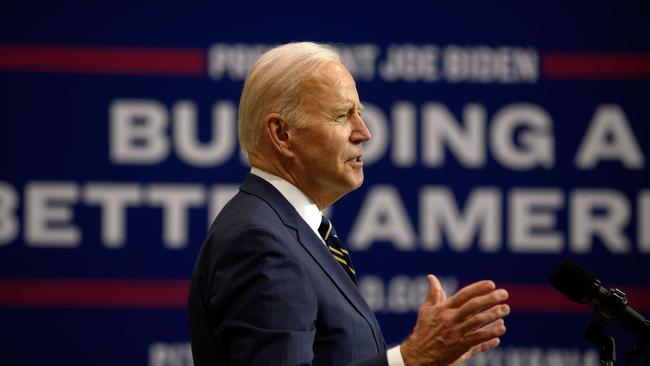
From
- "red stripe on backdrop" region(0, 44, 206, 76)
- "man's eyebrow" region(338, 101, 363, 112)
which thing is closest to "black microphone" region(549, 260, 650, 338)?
"man's eyebrow" region(338, 101, 363, 112)

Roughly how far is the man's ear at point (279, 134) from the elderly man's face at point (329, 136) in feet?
0.04

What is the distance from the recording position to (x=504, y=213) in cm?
349

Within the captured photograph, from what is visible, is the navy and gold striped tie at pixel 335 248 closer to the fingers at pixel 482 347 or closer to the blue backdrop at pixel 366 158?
the fingers at pixel 482 347

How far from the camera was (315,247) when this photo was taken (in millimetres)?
1692

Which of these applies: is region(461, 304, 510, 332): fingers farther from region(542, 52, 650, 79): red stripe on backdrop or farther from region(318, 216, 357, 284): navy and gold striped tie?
region(542, 52, 650, 79): red stripe on backdrop

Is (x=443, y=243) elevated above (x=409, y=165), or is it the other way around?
(x=409, y=165)

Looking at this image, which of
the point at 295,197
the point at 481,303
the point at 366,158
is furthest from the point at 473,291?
the point at 366,158

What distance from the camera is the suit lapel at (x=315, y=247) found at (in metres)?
1.67

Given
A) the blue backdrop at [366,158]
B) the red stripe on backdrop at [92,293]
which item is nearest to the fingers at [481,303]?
the blue backdrop at [366,158]

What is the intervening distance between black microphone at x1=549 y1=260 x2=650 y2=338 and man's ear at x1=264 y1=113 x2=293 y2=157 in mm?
535

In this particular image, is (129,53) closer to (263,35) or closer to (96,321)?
(263,35)

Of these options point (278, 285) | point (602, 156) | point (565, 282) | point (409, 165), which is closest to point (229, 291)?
point (278, 285)

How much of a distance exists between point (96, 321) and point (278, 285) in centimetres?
208

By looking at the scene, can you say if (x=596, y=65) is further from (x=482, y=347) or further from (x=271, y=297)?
(x=271, y=297)
